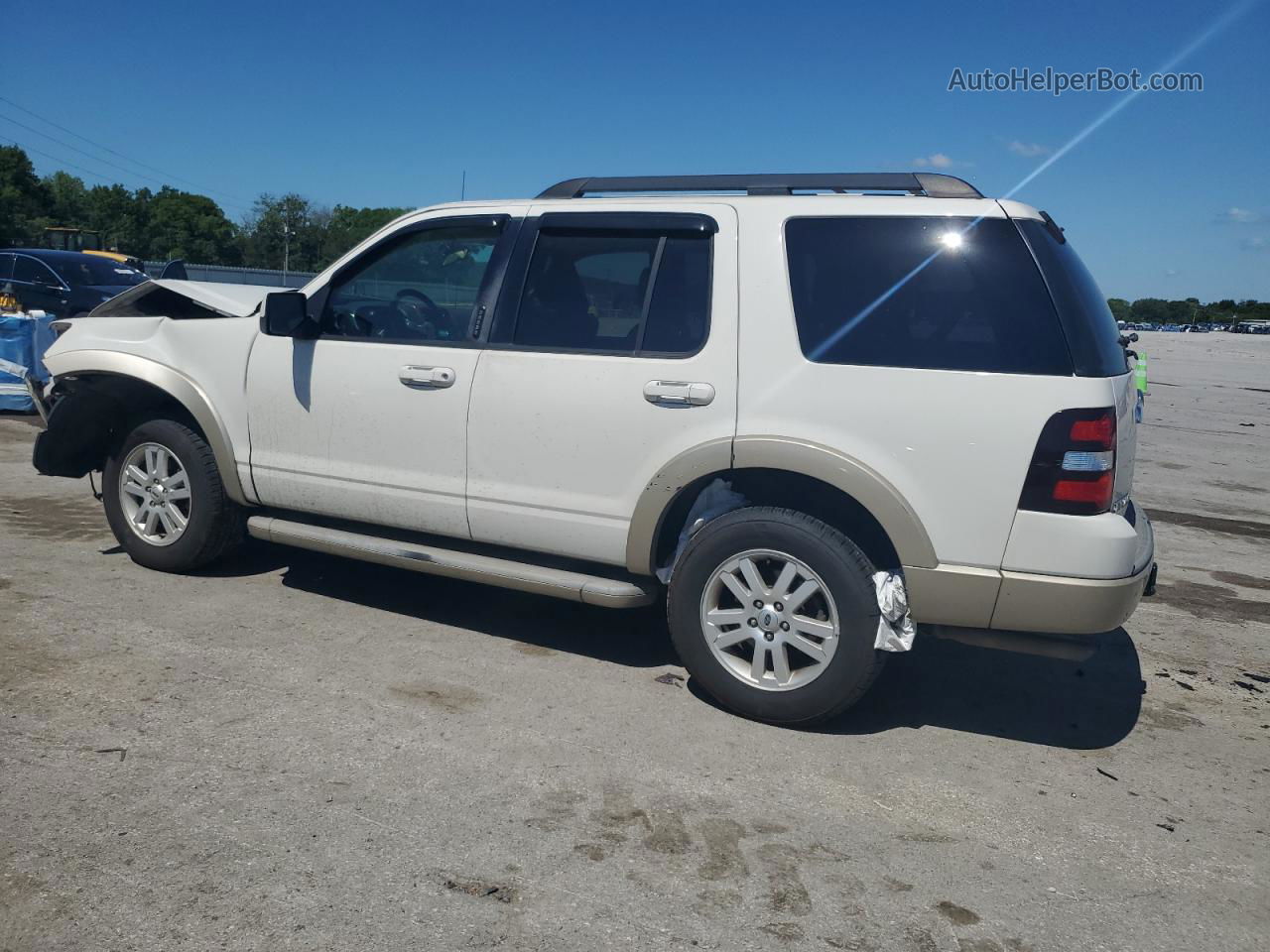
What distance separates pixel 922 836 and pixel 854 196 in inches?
94.7

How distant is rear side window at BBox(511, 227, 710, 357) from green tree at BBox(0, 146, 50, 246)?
248 ft

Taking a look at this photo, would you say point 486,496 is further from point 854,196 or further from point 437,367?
point 854,196

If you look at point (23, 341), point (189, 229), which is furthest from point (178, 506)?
point (189, 229)

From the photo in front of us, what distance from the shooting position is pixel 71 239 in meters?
33.5

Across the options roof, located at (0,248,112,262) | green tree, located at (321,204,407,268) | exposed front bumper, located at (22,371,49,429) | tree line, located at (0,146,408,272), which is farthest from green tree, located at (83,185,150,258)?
exposed front bumper, located at (22,371,49,429)

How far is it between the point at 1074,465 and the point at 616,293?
77.7 inches

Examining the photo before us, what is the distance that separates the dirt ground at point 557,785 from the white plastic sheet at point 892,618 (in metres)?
0.43

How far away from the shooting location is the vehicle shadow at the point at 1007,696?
4.19 meters

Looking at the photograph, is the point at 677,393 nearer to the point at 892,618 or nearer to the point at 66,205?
the point at 892,618

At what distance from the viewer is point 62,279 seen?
1424cm

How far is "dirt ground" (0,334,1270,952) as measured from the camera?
274 centimetres

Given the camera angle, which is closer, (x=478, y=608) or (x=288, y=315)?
(x=288, y=315)

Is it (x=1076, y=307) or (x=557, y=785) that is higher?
(x=1076, y=307)

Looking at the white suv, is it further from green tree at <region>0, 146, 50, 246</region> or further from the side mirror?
green tree at <region>0, 146, 50, 246</region>
